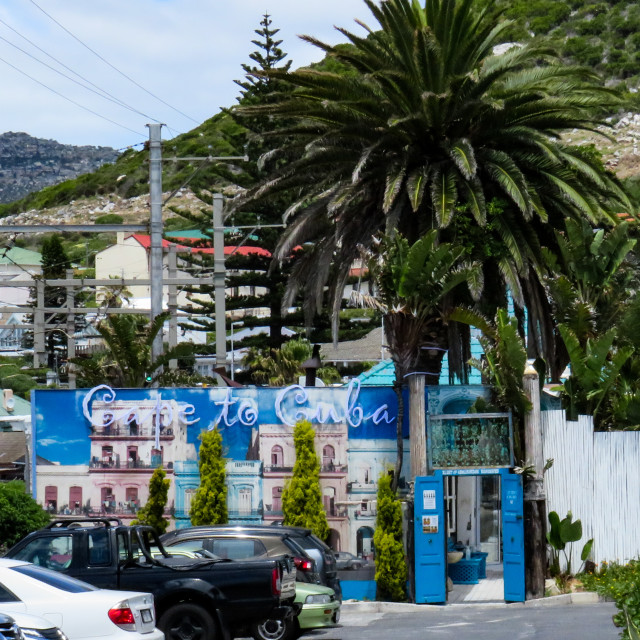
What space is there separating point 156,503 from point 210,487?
1.10 m

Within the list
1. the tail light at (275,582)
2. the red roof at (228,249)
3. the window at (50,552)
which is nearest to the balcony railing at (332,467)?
the tail light at (275,582)

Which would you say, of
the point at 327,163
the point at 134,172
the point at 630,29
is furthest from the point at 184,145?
the point at 327,163

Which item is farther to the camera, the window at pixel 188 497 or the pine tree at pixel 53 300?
the pine tree at pixel 53 300

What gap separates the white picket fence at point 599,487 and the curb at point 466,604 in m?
1.18

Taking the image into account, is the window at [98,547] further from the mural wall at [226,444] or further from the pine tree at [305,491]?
the mural wall at [226,444]

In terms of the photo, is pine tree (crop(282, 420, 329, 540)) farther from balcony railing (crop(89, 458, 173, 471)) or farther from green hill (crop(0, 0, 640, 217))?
green hill (crop(0, 0, 640, 217))

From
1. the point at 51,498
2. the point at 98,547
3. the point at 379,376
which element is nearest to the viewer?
the point at 98,547

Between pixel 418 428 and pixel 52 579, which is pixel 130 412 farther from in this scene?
pixel 52 579

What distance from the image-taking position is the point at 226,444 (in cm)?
2147

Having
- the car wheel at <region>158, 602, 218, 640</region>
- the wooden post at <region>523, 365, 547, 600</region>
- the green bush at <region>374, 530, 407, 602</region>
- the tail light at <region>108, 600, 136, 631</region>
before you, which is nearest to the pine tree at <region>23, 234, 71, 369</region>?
the green bush at <region>374, 530, 407, 602</region>

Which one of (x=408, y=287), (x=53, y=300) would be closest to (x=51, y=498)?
(x=408, y=287)

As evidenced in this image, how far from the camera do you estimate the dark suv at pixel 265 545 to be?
52.1 ft

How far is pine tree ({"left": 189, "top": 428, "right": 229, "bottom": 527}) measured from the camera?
2095 cm

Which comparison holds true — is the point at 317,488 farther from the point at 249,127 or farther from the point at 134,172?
the point at 134,172
